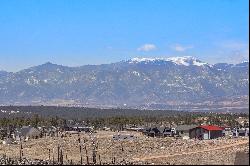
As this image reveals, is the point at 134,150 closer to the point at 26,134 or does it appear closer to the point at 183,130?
the point at 183,130

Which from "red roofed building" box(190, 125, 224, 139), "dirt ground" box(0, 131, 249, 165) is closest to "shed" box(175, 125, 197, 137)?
"red roofed building" box(190, 125, 224, 139)

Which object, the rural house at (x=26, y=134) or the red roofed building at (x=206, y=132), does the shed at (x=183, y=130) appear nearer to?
the red roofed building at (x=206, y=132)

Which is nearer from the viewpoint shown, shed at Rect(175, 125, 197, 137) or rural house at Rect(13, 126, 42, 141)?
rural house at Rect(13, 126, 42, 141)

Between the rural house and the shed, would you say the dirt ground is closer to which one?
the rural house

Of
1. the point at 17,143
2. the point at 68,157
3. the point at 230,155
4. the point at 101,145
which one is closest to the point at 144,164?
the point at 230,155

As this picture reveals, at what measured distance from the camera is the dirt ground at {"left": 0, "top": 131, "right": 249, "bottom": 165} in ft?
302

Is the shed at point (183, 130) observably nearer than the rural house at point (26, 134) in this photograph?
No

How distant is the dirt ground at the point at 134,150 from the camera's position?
9200 centimetres

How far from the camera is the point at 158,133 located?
160375mm

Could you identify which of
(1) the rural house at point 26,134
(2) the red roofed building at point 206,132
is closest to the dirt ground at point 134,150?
(1) the rural house at point 26,134

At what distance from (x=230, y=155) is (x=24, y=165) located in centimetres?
Result: 2977

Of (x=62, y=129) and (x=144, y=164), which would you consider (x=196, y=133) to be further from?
(x=144, y=164)

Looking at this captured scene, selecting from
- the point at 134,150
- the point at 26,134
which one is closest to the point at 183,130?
the point at 26,134

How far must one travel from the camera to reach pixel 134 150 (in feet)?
374
